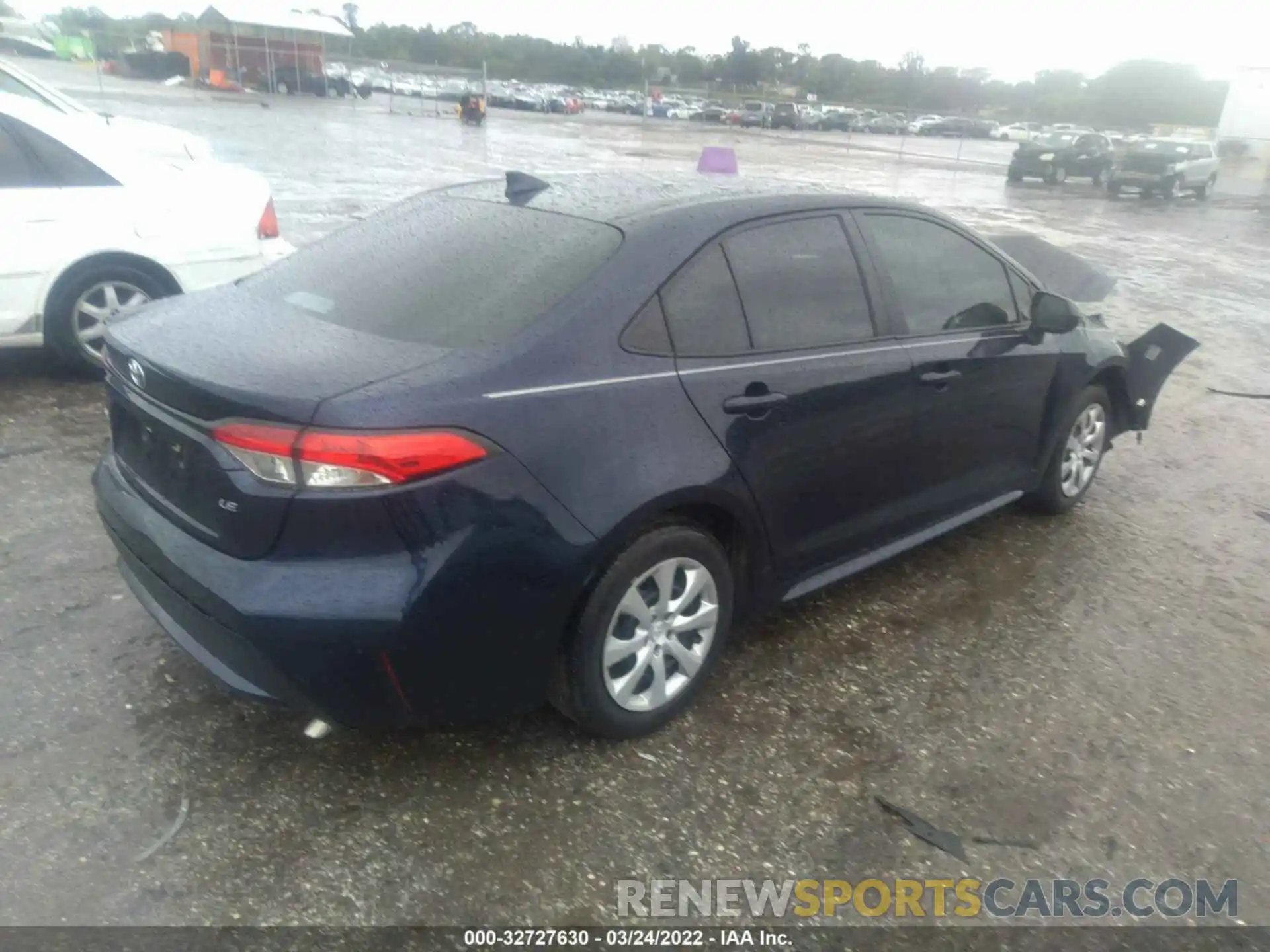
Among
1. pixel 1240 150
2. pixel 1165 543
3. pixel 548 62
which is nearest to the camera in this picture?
pixel 1165 543

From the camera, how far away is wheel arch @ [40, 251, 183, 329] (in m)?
5.70

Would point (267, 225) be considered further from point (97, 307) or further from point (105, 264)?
point (97, 307)

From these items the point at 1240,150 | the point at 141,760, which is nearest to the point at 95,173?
the point at 141,760

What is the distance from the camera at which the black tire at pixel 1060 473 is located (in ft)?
16.1

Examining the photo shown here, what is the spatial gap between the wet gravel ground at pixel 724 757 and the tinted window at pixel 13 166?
149 centimetres

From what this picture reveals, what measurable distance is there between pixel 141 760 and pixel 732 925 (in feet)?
5.71

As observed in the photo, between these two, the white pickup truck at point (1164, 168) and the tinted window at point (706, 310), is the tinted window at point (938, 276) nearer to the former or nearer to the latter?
the tinted window at point (706, 310)

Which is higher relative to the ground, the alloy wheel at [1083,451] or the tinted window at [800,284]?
the tinted window at [800,284]

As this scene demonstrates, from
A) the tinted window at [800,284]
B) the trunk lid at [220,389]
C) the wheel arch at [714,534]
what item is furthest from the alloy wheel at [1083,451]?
the trunk lid at [220,389]

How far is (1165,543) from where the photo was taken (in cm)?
501

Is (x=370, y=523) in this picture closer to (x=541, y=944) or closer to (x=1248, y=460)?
(x=541, y=944)

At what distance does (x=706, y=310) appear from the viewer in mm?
3246

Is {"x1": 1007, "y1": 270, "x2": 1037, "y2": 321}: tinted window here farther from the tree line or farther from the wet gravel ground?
the tree line

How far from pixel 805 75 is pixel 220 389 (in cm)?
9531
